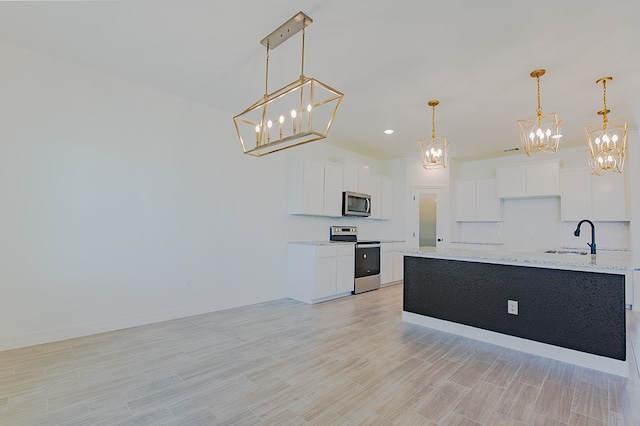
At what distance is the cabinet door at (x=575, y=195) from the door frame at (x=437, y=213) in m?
2.01

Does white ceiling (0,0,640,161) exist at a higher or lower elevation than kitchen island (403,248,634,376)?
higher

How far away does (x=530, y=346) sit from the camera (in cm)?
300

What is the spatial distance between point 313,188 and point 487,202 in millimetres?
3938

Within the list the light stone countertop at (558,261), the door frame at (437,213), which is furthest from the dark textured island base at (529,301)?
the door frame at (437,213)

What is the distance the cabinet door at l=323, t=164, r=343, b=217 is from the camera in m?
5.48

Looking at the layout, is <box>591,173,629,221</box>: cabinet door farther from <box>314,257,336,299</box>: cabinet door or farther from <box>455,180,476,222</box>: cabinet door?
<box>314,257,336,299</box>: cabinet door

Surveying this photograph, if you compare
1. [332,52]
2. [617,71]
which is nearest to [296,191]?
[332,52]

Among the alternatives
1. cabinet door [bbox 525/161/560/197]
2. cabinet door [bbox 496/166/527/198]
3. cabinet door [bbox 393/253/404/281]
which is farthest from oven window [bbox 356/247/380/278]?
cabinet door [bbox 525/161/560/197]

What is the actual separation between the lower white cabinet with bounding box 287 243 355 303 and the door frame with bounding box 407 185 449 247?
6.67ft

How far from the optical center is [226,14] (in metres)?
2.45

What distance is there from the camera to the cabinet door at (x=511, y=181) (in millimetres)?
6027

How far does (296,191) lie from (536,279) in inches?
137

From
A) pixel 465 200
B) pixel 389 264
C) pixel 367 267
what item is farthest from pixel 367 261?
pixel 465 200

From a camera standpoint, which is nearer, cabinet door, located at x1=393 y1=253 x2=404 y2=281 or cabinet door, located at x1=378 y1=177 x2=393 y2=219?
cabinet door, located at x1=393 y1=253 x2=404 y2=281
